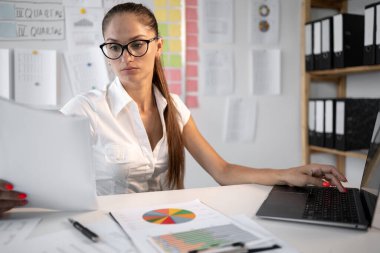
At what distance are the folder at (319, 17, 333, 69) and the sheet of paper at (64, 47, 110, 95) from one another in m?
1.32

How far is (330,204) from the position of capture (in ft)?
2.97

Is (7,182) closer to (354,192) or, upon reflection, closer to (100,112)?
(100,112)

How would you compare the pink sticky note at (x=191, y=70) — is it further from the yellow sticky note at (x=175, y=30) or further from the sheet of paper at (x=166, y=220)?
the sheet of paper at (x=166, y=220)

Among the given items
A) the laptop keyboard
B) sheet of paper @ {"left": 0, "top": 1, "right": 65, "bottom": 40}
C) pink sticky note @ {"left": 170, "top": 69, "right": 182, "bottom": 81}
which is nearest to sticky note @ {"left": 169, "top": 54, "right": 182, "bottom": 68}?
pink sticky note @ {"left": 170, "top": 69, "right": 182, "bottom": 81}

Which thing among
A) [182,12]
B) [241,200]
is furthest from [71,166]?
[182,12]

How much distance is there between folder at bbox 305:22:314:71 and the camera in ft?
7.82

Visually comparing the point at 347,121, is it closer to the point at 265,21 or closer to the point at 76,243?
the point at 265,21

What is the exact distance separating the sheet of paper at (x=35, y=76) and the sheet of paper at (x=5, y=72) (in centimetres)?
4

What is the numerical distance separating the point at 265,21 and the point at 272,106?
0.57m

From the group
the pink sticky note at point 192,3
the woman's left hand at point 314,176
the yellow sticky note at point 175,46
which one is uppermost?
the pink sticky note at point 192,3

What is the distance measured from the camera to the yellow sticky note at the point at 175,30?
7.50 ft

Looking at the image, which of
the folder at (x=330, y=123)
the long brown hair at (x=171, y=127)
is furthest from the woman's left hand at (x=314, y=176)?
the folder at (x=330, y=123)

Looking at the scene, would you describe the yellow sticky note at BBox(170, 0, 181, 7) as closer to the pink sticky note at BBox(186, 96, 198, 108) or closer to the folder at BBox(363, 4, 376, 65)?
the pink sticky note at BBox(186, 96, 198, 108)

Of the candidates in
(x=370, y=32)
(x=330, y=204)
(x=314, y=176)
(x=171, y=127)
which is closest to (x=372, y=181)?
(x=330, y=204)
